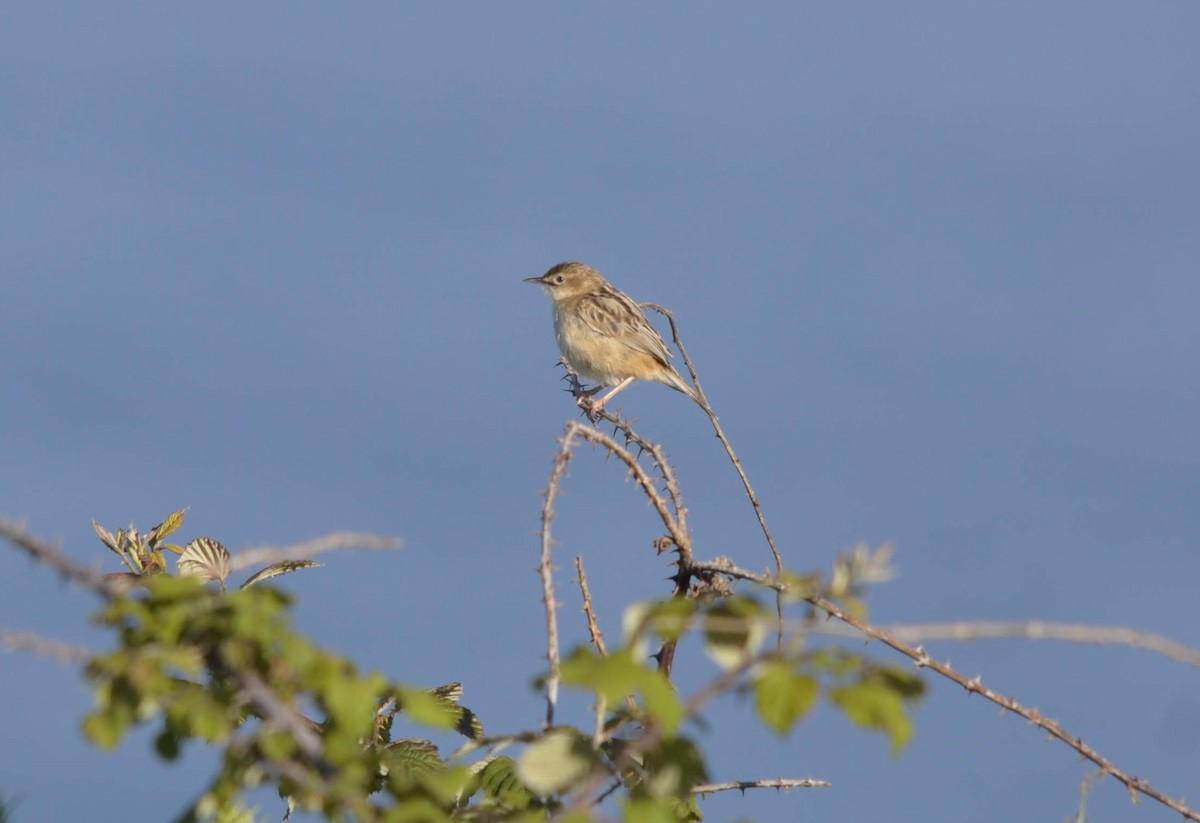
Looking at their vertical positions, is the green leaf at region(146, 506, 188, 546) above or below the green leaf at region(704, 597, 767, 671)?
above

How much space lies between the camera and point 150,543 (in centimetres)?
540

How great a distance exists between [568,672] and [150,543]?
3179 mm

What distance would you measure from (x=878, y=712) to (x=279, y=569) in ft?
9.48

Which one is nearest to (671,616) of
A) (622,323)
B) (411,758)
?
(411,758)

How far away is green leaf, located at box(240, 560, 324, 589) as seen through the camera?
495cm

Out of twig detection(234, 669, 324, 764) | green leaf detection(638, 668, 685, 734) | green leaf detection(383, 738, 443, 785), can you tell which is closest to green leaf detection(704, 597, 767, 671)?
green leaf detection(638, 668, 685, 734)

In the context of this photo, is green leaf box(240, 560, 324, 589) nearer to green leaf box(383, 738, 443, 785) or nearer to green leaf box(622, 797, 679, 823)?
green leaf box(383, 738, 443, 785)

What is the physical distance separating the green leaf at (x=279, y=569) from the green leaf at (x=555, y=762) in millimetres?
2139

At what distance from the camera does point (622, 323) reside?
1530 cm

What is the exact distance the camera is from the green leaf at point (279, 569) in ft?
16.2

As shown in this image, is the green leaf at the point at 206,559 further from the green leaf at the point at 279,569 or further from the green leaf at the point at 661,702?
the green leaf at the point at 661,702

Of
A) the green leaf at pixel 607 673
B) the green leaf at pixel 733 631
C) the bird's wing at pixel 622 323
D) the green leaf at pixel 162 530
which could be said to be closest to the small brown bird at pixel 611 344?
the bird's wing at pixel 622 323

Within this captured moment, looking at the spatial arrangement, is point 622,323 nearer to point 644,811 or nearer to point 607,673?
point 644,811

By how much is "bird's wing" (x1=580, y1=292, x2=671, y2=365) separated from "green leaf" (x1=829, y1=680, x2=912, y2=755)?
40.8 ft
